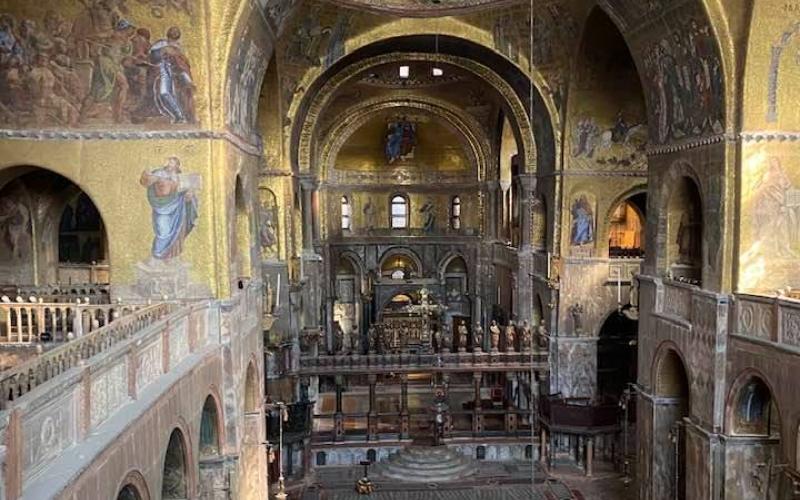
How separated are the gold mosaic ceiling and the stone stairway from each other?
12.8 meters

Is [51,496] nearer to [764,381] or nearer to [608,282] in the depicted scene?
[764,381]

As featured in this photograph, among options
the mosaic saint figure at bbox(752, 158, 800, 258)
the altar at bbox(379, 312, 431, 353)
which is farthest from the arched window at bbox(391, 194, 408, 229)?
the mosaic saint figure at bbox(752, 158, 800, 258)

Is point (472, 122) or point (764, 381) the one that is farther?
point (472, 122)

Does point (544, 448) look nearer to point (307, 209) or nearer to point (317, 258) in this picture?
point (317, 258)

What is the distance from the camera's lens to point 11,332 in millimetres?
12586

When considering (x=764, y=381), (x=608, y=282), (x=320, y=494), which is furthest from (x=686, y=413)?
(x=320, y=494)

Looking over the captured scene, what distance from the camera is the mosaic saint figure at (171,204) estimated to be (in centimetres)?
1365

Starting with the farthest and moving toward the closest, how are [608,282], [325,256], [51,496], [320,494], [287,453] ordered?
[325,256] < [608,282] < [287,453] < [320,494] < [51,496]

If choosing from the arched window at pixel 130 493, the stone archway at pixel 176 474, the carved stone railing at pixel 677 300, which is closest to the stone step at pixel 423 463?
the carved stone railing at pixel 677 300

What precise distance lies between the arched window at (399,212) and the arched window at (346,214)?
221 centimetres

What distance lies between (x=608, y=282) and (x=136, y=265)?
49.8 feet

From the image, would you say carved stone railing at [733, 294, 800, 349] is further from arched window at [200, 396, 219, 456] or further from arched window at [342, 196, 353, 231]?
arched window at [342, 196, 353, 231]

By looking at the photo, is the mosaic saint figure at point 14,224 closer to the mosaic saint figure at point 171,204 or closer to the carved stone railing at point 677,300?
the mosaic saint figure at point 171,204

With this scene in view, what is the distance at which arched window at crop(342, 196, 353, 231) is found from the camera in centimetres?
3741
